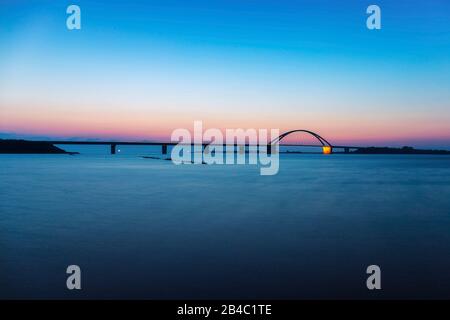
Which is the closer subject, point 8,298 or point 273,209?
point 8,298

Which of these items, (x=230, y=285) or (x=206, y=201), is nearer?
(x=230, y=285)

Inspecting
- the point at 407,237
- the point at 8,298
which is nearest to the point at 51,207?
the point at 8,298

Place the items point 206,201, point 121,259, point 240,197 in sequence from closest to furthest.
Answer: point 121,259 < point 206,201 < point 240,197

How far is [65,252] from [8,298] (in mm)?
3344

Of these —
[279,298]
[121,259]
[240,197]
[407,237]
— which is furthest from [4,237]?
[240,197]

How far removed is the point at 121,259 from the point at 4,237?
517 centimetres

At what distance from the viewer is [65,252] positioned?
1073 cm

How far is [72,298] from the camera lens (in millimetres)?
7383

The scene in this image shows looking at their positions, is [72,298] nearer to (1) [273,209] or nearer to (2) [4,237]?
(2) [4,237]

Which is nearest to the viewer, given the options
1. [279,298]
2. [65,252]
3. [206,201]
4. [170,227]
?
[279,298]

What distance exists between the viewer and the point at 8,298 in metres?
7.39
